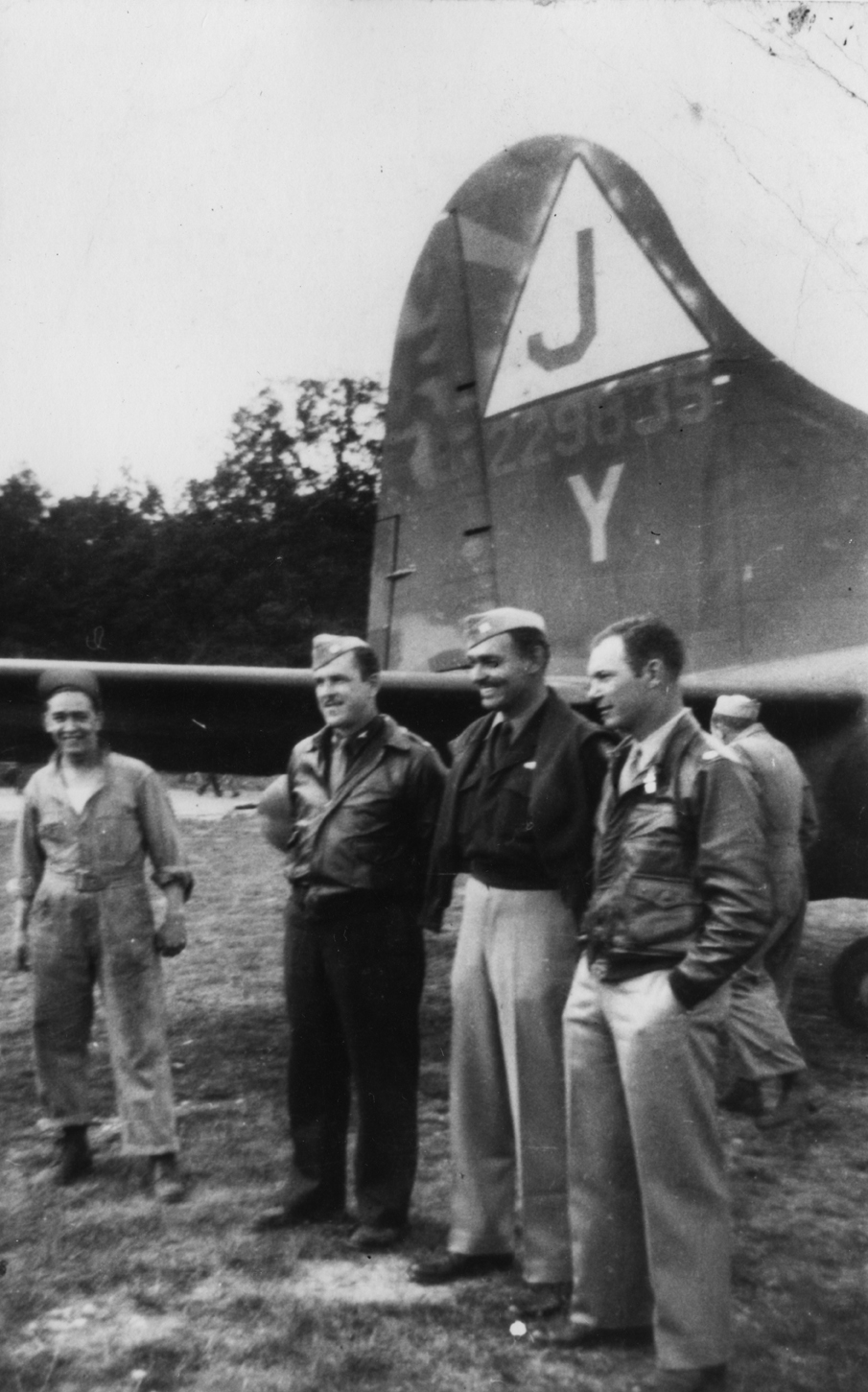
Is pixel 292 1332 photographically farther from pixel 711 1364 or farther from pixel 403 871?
pixel 403 871

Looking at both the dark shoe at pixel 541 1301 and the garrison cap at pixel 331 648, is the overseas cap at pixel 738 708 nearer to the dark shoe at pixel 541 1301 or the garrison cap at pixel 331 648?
the garrison cap at pixel 331 648

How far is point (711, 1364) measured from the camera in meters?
2.14

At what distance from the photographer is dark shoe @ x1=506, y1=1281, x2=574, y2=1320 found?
8.02 feet

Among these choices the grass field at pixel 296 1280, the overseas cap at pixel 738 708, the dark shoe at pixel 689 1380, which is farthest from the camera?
the overseas cap at pixel 738 708

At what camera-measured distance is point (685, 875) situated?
2244mm

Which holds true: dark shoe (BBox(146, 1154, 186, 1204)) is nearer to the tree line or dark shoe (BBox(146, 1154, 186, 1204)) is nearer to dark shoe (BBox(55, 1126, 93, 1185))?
→ dark shoe (BBox(55, 1126, 93, 1185))

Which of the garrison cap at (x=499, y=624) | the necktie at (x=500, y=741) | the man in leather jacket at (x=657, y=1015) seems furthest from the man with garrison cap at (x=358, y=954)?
the man in leather jacket at (x=657, y=1015)

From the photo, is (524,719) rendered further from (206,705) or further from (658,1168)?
(206,705)

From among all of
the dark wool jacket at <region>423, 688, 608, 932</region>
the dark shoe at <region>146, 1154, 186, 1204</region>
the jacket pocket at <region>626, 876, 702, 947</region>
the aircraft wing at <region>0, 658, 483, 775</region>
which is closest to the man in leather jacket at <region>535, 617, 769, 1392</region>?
the jacket pocket at <region>626, 876, 702, 947</region>

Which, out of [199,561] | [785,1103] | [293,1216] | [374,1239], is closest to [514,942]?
[374,1239]

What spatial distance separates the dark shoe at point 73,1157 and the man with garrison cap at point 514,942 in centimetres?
127

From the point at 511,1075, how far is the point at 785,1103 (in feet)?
5.73

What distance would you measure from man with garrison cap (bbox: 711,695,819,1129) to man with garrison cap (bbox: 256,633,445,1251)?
1430 mm

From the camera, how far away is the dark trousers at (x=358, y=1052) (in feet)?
9.59
